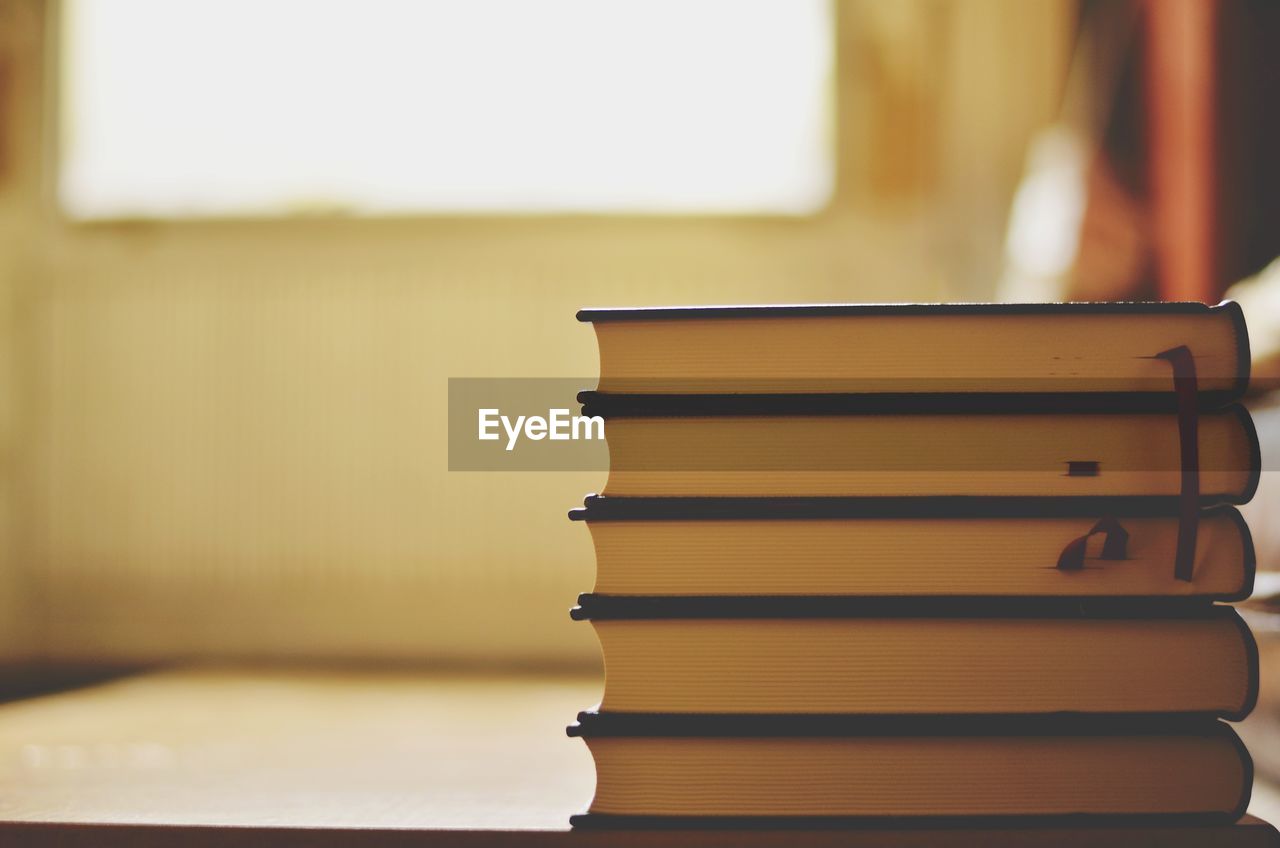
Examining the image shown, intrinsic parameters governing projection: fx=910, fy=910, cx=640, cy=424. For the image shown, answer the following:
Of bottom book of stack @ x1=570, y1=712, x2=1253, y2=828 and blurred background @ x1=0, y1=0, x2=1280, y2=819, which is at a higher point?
blurred background @ x1=0, y1=0, x2=1280, y2=819

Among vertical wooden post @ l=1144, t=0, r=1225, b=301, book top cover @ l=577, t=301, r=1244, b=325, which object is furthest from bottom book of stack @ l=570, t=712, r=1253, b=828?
vertical wooden post @ l=1144, t=0, r=1225, b=301

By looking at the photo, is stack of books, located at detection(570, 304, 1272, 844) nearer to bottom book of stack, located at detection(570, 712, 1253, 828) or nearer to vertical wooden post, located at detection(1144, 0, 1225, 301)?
bottom book of stack, located at detection(570, 712, 1253, 828)

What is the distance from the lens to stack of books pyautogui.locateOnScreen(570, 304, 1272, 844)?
1.05 ft

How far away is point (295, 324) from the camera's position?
1.45 meters

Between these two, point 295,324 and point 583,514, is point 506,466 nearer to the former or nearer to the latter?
point 295,324

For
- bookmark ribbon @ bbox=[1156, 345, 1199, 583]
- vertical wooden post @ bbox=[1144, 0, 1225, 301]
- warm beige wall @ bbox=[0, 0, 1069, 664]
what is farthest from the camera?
warm beige wall @ bbox=[0, 0, 1069, 664]

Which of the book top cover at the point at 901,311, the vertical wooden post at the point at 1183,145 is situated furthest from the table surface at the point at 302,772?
the vertical wooden post at the point at 1183,145

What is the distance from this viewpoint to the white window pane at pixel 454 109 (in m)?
1.50

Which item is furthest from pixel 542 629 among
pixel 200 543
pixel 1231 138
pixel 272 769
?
pixel 1231 138

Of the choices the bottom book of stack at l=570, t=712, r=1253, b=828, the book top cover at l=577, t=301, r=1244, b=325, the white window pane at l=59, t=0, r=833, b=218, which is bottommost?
the bottom book of stack at l=570, t=712, r=1253, b=828

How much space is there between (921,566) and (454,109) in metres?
1.38

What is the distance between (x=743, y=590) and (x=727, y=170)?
1.27 meters

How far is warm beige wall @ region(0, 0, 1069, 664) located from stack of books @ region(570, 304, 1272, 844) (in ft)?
3.41

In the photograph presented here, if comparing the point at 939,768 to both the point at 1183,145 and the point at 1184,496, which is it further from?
the point at 1183,145
